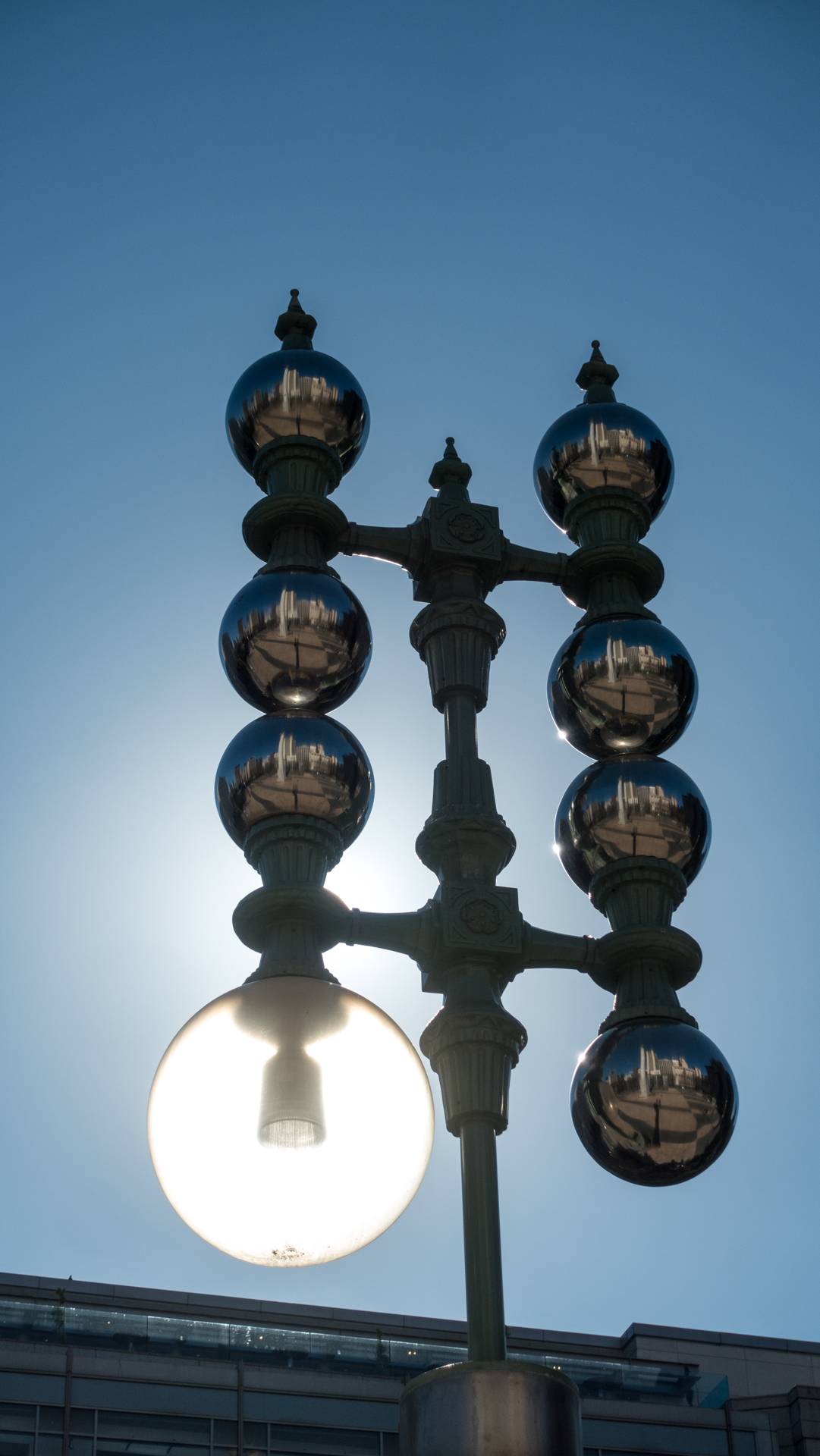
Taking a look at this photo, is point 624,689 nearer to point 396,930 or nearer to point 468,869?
point 468,869

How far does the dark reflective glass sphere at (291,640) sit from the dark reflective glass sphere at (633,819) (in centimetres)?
87

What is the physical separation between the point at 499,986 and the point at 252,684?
1243mm

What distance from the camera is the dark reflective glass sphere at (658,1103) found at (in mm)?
4168

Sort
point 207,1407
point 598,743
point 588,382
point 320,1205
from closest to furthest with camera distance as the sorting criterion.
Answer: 1. point 320,1205
2. point 598,743
3. point 588,382
4. point 207,1407

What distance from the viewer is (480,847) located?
14.6 ft

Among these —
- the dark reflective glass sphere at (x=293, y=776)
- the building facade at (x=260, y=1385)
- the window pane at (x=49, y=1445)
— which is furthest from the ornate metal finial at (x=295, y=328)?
the window pane at (x=49, y=1445)

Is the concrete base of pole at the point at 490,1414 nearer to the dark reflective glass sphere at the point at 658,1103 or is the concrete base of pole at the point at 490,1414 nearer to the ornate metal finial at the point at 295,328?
the dark reflective glass sphere at the point at 658,1103

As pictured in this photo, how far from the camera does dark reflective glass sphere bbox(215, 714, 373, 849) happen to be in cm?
441

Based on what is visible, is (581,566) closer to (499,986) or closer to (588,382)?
(588,382)

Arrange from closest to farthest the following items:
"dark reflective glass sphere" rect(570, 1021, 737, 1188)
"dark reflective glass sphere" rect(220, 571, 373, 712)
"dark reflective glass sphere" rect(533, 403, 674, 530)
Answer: "dark reflective glass sphere" rect(570, 1021, 737, 1188) < "dark reflective glass sphere" rect(220, 571, 373, 712) < "dark reflective glass sphere" rect(533, 403, 674, 530)

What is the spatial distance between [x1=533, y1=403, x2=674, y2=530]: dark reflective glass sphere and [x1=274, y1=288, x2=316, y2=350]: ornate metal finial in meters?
1.00

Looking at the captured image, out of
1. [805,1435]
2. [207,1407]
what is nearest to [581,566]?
[207,1407]

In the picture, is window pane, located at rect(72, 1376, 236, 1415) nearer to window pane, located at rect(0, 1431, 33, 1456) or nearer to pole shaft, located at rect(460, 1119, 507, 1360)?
window pane, located at rect(0, 1431, 33, 1456)

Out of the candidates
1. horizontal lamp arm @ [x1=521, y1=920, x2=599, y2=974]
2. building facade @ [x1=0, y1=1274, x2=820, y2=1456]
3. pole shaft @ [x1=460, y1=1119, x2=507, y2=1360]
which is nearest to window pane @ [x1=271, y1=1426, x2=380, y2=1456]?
building facade @ [x1=0, y1=1274, x2=820, y2=1456]
